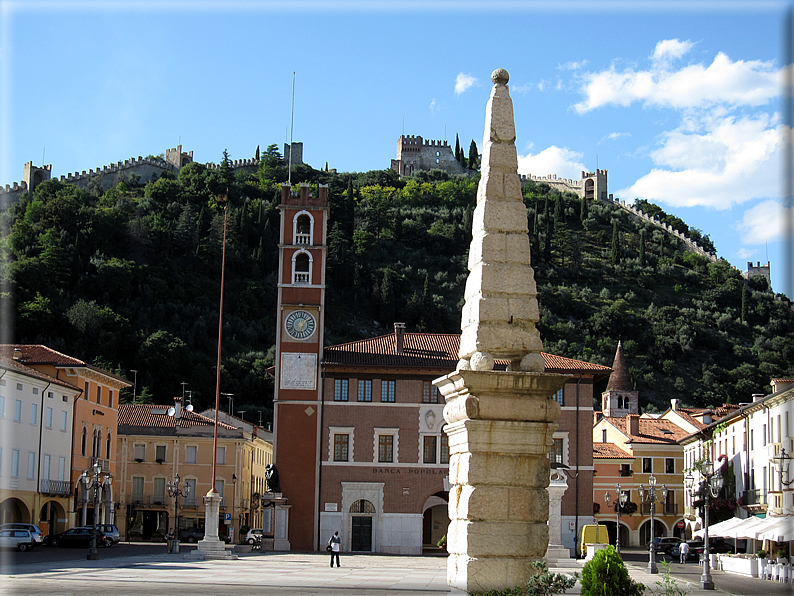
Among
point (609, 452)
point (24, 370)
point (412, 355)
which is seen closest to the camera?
point (24, 370)

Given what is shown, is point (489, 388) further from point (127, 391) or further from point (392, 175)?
point (392, 175)

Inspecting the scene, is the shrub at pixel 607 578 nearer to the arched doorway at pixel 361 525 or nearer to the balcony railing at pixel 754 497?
the arched doorway at pixel 361 525

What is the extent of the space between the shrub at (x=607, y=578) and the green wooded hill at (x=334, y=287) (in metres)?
78.7

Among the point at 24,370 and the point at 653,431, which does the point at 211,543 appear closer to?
the point at 24,370

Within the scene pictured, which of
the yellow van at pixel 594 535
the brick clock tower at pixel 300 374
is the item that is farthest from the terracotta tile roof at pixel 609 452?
the yellow van at pixel 594 535

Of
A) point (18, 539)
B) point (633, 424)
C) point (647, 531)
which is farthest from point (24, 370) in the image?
point (647, 531)

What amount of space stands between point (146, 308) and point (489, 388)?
322 feet

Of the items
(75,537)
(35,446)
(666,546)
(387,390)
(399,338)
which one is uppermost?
(399,338)

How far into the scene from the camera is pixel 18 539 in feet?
123

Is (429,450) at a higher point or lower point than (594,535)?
higher

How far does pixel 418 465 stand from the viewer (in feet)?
160

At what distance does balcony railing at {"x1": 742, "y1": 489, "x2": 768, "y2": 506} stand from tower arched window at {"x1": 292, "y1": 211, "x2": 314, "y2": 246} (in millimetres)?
26184

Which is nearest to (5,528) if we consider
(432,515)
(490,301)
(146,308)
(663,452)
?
(432,515)

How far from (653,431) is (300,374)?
3446cm
